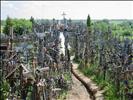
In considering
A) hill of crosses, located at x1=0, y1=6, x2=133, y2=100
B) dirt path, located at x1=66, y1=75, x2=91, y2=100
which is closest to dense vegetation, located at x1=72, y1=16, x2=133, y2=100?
hill of crosses, located at x1=0, y1=6, x2=133, y2=100

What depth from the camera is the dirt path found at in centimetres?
2491

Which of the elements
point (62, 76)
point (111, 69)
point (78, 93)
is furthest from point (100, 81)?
point (62, 76)

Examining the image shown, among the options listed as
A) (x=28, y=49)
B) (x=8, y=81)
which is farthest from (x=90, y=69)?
(x=8, y=81)

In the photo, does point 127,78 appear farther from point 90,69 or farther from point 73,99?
point 90,69

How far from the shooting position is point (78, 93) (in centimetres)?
2625

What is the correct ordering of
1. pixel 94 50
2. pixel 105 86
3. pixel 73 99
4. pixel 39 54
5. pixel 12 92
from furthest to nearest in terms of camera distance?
pixel 94 50
pixel 39 54
pixel 105 86
pixel 73 99
pixel 12 92

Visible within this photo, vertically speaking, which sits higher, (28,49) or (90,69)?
(28,49)

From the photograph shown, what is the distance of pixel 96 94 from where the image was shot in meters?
25.2

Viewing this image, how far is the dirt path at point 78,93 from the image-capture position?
24906 millimetres

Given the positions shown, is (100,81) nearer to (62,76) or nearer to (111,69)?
(111,69)

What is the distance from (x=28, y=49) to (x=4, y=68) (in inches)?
236

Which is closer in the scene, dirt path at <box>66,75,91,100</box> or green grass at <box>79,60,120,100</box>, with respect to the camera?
green grass at <box>79,60,120,100</box>

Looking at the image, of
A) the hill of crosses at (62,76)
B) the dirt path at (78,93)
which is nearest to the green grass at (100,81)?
the hill of crosses at (62,76)

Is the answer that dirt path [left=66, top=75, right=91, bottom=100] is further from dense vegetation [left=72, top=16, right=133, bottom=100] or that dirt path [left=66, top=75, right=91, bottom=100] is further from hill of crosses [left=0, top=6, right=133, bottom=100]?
dense vegetation [left=72, top=16, right=133, bottom=100]
